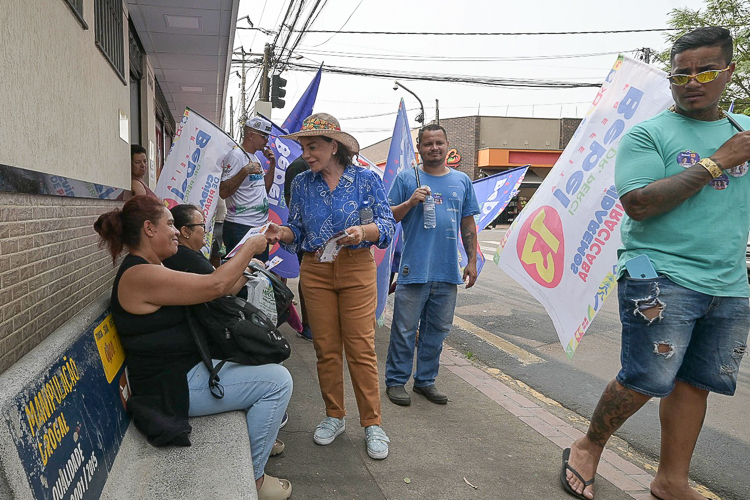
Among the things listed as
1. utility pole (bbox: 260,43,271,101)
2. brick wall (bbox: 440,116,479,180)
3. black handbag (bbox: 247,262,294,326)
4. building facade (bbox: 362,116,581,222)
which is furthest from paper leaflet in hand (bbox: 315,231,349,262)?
building facade (bbox: 362,116,581,222)

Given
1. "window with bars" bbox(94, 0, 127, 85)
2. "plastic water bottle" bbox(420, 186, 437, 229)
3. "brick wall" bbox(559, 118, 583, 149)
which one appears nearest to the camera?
"plastic water bottle" bbox(420, 186, 437, 229)

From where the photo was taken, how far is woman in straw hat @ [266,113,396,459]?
3303 millimetres

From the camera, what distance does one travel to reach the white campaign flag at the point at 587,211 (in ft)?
10.6

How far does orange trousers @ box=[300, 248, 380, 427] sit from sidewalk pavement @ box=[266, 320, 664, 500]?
0.98ft

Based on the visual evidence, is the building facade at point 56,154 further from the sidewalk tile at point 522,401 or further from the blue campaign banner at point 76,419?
the sidewalk tile at point 522,401

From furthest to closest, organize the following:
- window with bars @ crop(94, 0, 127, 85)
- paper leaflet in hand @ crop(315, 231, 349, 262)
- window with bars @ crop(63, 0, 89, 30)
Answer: window with bars @ crop(94, 0, 127, 85)
window with bars @ crop(63, 0, 89, 30)
paper leaflet in hand @ crop(315, 231, 349, 262)

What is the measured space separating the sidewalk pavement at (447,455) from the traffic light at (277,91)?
12395 mm

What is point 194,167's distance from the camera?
4.60 m

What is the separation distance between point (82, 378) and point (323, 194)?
1.61 meters

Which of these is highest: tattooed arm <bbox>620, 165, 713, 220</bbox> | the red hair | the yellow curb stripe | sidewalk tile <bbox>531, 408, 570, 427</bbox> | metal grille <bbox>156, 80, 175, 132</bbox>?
metal grille <bbox>156, 80, 175, 132</bbox>

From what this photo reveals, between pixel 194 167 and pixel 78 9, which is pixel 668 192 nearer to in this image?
pixel 194 167

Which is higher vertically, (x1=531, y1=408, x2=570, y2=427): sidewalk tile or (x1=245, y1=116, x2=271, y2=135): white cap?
(x1=245, y1=116, x2=271, y2=135): white cap

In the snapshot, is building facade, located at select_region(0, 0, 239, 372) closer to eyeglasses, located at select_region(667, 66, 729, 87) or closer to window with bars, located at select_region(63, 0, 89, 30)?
window with bars, located at select_region(63, 0, 89, 30)

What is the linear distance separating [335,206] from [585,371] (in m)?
3.16
